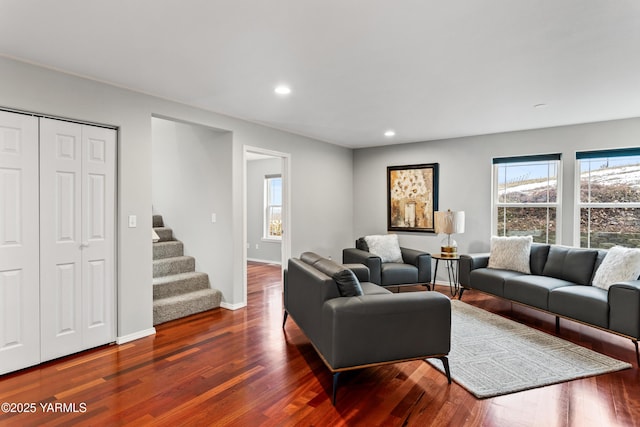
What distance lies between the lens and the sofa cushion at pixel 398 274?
4949 mm

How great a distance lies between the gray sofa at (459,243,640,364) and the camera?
3.02 meters

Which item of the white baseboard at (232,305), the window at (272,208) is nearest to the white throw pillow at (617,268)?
A: the white baseboard at (232,305)

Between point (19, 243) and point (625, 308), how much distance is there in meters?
4.87

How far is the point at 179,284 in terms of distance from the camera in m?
4.34

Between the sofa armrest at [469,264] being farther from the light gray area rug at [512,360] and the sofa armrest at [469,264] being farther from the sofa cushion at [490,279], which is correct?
the light gray area rug at [512,360]

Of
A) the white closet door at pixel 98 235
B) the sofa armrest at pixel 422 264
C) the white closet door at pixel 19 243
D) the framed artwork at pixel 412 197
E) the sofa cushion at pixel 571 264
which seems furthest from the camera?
the framed artwork at pixel 412 197

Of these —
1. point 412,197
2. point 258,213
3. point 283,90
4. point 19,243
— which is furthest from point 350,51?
point 258,213

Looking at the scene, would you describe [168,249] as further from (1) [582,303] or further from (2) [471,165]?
(1) [582,303]

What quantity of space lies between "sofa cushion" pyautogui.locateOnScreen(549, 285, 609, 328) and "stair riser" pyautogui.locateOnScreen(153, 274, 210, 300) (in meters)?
3.94

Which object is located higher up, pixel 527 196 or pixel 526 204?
pixel 527 196

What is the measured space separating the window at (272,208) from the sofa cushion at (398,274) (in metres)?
3.33

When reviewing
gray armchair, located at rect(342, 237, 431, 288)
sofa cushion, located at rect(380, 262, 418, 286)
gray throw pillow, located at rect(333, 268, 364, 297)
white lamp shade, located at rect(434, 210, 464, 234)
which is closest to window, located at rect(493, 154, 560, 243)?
white lamp shade, located at rect(434, 210, 464, 234)

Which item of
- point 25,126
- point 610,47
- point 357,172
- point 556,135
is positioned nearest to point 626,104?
point 556,135

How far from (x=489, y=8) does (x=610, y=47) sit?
1.15m
